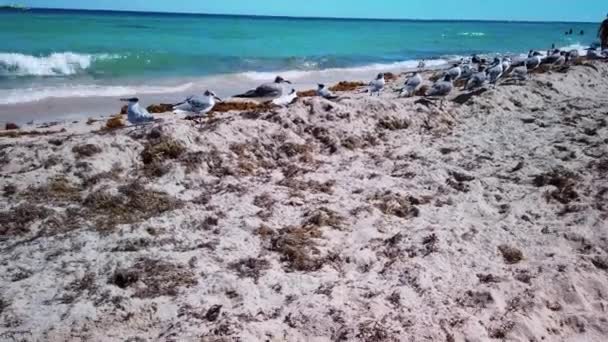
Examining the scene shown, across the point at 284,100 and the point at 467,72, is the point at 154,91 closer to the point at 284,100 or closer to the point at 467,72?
the point at 284,100

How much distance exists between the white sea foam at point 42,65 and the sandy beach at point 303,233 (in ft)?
37.7

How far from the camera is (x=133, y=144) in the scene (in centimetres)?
682

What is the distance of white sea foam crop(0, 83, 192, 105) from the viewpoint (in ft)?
44.8

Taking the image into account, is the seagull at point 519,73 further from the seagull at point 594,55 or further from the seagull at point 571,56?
the seagull at point 594,55

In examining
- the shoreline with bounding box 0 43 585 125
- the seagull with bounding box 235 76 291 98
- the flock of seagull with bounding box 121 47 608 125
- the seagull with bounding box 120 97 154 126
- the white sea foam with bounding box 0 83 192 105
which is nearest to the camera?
the seagull with bounding box 120 97 154 126

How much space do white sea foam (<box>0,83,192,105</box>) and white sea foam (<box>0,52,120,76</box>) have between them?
380 cm

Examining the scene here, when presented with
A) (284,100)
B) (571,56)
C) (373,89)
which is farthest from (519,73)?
(284,100)

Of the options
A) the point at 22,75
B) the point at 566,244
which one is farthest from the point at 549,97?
the point at 22,75

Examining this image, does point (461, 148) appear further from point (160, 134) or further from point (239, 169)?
point (160, 134)

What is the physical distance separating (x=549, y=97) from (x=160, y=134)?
8.61 m

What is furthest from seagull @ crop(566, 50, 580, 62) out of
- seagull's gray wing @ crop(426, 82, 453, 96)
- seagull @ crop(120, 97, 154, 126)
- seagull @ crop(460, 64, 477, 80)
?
seagull @ crop(120, 97, 154, 126)

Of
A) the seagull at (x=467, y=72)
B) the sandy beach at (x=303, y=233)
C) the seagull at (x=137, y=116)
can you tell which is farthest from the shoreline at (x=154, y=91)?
the seagull at (x=467, y=72)

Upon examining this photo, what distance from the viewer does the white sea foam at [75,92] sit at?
13.6 metres

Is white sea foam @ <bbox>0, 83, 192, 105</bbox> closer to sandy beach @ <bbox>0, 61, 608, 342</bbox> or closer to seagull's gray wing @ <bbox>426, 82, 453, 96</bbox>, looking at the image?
sandy beach @ <bbox>0, 61, 608, 342</bbox>
